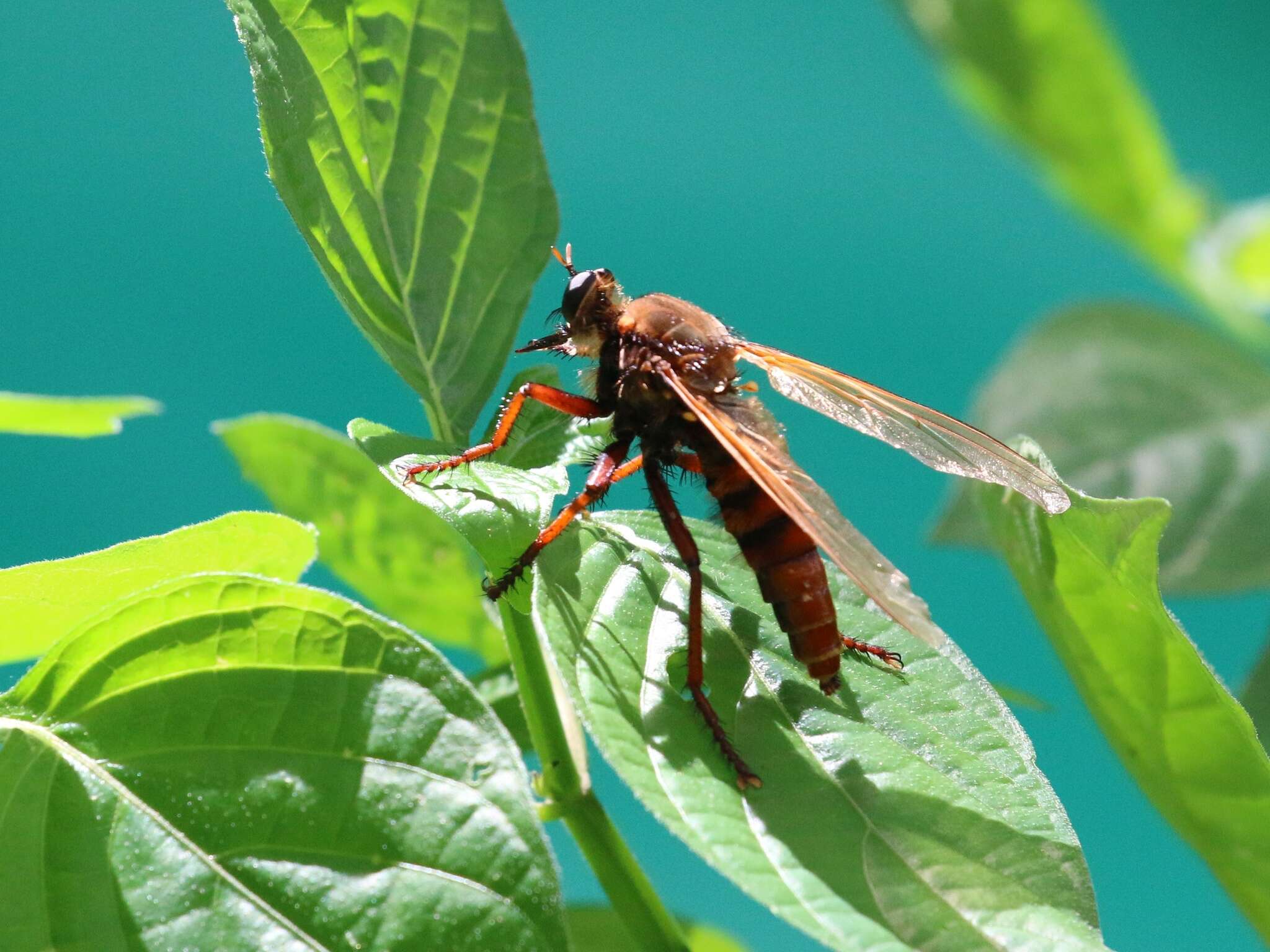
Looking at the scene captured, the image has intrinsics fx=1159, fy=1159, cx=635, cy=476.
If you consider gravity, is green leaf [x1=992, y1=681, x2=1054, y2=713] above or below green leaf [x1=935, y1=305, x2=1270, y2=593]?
below

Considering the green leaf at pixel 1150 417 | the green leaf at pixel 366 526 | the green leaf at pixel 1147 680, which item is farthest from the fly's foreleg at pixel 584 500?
the green leaf at pixel 1150 417

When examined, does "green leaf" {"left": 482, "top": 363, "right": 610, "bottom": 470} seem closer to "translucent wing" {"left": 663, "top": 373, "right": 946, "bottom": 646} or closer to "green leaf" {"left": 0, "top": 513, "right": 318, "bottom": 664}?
"translucent wing" {"left": 663, "top": 373, "right": 946, "bottom": 646}

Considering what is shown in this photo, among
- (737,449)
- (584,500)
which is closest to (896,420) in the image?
(737,449)

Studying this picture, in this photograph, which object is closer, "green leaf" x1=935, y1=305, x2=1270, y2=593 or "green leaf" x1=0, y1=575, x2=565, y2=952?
"green leaf" x1=0, y1=575, x2=565, y2=952

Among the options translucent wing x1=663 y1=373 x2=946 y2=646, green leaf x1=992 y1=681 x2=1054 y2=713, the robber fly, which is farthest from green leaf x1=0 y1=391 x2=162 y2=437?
green leaf x1=992 y1=681 x2=1054 y2=713

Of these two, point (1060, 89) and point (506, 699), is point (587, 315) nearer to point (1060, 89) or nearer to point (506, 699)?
point (506, 699)

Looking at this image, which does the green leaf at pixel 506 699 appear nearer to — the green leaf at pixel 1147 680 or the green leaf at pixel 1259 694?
the green leaf at pixel 1147 680

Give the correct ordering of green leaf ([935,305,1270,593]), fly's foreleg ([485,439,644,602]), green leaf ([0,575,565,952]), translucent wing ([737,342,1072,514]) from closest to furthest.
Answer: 1. green leaf ([0,575,565,952])
2. fly's foreleg ([485,439,644,602])
3. translucent wing ([737,342,1072,514])
4. green leaf ([935,305,1270,593])

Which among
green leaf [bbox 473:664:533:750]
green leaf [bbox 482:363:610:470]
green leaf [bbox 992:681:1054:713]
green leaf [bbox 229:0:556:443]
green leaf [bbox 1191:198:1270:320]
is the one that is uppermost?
green leaf [bbox 1191:198:1270:320]
